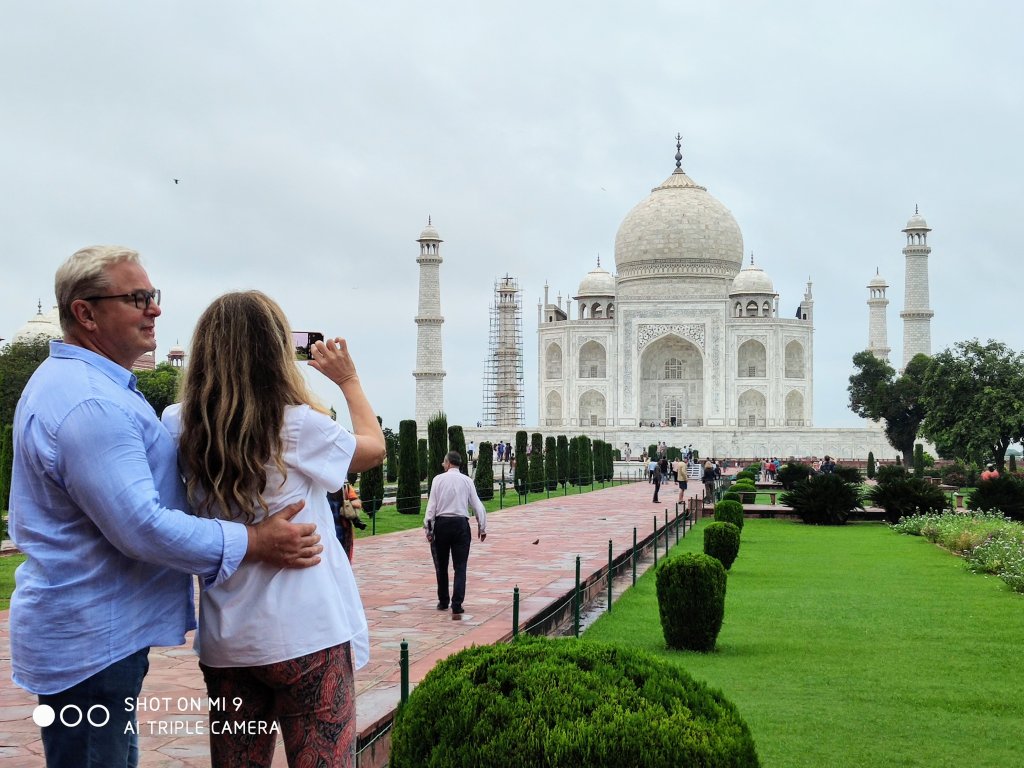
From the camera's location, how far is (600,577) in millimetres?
9305

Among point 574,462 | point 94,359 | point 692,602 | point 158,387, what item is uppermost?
point 158,387

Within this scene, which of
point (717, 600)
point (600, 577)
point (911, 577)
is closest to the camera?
point (717, 600)

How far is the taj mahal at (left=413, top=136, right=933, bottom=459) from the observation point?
1818 inches

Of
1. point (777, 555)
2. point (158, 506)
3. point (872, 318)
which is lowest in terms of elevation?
point (777, 555)

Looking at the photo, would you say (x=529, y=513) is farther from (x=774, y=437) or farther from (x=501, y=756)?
(x=774, y=437)

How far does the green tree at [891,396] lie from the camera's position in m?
38.7

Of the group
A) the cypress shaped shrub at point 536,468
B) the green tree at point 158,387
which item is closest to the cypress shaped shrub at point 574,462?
the cypress shaped shrub at point 536,468

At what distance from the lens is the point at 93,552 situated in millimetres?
2135

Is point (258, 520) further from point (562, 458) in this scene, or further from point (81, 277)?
point (562, 458)

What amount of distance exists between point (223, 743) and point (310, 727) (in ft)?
0.65

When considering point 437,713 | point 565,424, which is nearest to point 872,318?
point 565,424

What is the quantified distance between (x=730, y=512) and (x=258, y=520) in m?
11.8

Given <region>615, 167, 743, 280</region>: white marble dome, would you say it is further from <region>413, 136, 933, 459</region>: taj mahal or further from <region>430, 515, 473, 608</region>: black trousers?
<region>430, 515, 473, 608</region>: black trousers

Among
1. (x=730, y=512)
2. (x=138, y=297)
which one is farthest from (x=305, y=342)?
(x=730, y=512)
